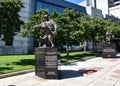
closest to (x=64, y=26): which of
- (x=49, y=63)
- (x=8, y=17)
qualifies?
(x=8, y=17)

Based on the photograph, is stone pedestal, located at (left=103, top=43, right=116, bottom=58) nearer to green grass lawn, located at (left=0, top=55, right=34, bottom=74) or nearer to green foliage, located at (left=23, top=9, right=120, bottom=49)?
green foliage, located at (left=23, top=9, right=120, bottom=49)

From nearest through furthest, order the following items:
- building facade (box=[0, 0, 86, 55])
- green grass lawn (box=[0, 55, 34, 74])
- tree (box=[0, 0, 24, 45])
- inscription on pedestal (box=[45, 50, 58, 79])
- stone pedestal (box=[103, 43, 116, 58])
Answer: inscription on pedestal (box=[45, 50, 58, 79]) < green grass lawn (box=[0, 55, 34, 74]) < tree (box=[0, 0, 24, 45]) < stone pedestal (box=[103, 43, 116, 58]) < building facade (box=[0, 0, 86, 55])

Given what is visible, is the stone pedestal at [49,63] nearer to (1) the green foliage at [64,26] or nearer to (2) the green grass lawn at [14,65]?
(2) the green grass lawn at [14,65]

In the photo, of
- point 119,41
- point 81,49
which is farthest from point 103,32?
point 81,49

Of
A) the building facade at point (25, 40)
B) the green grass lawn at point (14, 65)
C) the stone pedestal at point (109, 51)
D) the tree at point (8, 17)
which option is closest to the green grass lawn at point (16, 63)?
the green grass lawn at point (14, 65)

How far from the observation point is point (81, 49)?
55.5 m

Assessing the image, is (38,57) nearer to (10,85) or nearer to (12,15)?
(10,85)

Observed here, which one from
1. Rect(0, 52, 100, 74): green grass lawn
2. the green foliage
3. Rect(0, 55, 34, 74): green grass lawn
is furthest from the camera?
the green foliage

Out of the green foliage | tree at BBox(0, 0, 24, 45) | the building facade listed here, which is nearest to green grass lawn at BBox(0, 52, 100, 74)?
tree at BBox(0, 0, 24, 45)

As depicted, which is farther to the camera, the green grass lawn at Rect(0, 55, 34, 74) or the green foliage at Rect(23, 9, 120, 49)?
the green foliage at Rect(23, 9, 120, 49)

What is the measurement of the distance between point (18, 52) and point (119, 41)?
66.7ft

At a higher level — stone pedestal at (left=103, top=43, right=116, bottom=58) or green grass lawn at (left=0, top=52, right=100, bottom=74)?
stone pedestal at (left=103, top=43, right=116, bottom=58)

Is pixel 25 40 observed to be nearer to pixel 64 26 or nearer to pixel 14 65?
pixel 64 26

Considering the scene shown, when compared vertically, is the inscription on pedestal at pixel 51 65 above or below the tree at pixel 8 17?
below
